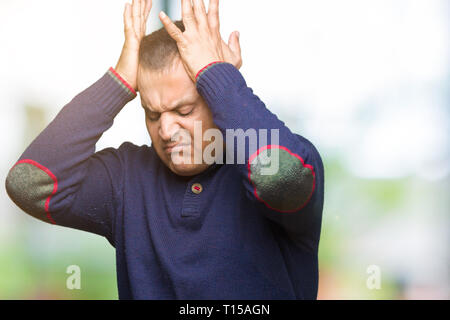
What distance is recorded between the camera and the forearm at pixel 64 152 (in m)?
0.79

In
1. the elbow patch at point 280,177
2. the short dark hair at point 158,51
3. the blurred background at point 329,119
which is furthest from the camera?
the blurred background at point 329,119

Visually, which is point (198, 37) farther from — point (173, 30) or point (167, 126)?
point (167, 126)

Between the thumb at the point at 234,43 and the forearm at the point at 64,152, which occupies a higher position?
the thumb at the point at 234,43

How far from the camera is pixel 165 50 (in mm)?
813

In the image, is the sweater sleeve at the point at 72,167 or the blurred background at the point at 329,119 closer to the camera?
the sweater sleeve at the point at 72,167

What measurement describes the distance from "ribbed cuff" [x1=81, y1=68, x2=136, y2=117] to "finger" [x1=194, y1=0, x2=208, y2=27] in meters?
0.16

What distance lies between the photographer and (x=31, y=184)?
785 millimetres

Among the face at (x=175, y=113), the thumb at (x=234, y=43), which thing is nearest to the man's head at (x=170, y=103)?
the face at (x=175, y=113)

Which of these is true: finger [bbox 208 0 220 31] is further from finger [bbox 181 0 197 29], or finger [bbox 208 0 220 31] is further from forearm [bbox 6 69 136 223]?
forearm [bbox 6 69 136 223]

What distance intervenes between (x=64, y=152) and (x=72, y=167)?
3 cm

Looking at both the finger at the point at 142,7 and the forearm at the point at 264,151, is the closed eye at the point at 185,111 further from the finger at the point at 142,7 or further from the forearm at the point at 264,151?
the finger at the point at 142,7

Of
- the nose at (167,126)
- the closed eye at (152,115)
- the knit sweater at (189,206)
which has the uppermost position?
the closed eye at (152,115)

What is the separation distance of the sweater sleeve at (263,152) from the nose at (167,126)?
69 millimetres
